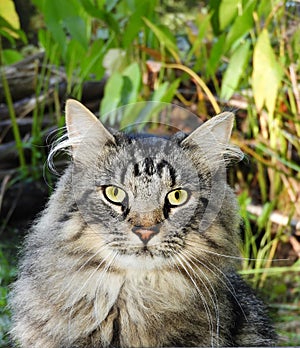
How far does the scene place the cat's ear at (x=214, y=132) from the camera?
1762 millimetres

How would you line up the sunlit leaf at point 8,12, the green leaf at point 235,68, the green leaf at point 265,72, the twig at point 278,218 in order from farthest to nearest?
the twig at point 278,218 < the green leaf at point 235,68 < the green leaf at point 265,72 < the sunlit leaf at point 8,12

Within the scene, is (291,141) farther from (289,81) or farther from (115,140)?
(115,140)

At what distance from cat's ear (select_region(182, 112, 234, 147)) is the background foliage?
26.8 inches

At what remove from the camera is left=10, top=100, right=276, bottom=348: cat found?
1.64 m

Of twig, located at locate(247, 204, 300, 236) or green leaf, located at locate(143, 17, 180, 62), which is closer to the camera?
green leaf, located at locate(143, 17, 180, 62)

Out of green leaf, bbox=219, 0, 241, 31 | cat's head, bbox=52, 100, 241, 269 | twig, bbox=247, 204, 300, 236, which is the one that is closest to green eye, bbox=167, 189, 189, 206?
cat's head, bbox=52, 100, 241, 269

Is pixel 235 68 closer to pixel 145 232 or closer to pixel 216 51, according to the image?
pixel 216 51

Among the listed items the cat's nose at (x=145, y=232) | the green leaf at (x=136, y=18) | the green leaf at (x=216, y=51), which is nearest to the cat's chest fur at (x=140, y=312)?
the cat's nose at (x=145, y=232)

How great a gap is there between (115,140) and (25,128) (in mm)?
2701

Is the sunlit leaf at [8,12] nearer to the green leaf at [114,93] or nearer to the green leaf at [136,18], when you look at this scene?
the green leaf at [114,93]

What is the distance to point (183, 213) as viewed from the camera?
5.46 ft

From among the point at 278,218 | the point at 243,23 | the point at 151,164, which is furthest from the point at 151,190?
the point at 278,218

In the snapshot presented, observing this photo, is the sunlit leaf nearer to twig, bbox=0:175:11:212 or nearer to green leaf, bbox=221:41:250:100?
green leaf, bbox=221:41:250:100

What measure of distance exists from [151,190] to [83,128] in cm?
29
